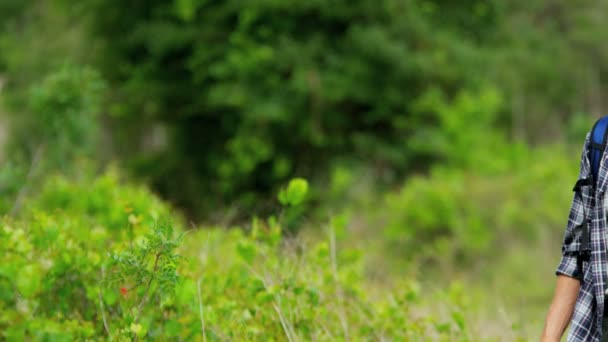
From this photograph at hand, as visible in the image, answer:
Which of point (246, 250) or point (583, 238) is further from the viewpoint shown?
point (246, 250)

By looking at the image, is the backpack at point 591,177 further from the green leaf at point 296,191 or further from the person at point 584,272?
the green leaf at point 296,191

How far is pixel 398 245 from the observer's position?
11.7 m

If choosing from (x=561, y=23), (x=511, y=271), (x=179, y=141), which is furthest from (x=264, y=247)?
(x=561, y=23)

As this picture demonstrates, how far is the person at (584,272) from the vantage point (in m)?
2.64

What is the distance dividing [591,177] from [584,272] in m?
0.32

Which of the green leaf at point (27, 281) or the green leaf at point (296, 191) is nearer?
the green leaf at point (27, 281)

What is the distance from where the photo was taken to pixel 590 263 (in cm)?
268

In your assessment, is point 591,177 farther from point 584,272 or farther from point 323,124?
point 323,124

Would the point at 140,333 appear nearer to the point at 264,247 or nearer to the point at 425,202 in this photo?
the point at 264,247

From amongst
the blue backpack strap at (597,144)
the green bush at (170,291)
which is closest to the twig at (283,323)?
the green bush at (170,291)

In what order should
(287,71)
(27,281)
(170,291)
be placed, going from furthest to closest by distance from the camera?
(287,71)
(170,291)
(27,281)

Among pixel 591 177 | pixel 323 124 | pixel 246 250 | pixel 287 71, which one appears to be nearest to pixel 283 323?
pixel 246 250

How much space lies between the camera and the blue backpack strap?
8.84 feet

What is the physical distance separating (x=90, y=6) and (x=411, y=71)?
6000mm
